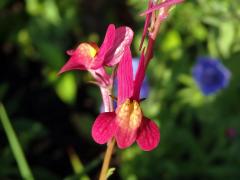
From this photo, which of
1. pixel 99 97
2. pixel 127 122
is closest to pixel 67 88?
Answer: pixel 99 97

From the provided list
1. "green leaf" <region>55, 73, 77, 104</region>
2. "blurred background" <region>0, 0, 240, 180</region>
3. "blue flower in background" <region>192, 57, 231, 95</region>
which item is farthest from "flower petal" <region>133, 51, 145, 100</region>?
"green leaf" <region>55, 73, 77, 104</region>

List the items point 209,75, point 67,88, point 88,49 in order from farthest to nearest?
point 67,88 → point 209,75 → point 88,49

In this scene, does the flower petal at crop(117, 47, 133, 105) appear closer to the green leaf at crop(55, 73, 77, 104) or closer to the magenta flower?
the magenta flower

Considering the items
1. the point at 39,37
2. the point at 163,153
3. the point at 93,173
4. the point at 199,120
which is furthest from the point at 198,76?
the point at 39,37

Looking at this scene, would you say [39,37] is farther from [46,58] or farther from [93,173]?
[93,173]

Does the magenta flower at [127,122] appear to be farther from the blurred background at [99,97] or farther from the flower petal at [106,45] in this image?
the blurred background at [99,97]

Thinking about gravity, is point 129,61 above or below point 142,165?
above

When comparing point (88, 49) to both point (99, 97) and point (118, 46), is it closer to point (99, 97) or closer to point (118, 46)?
point (118, 46)
